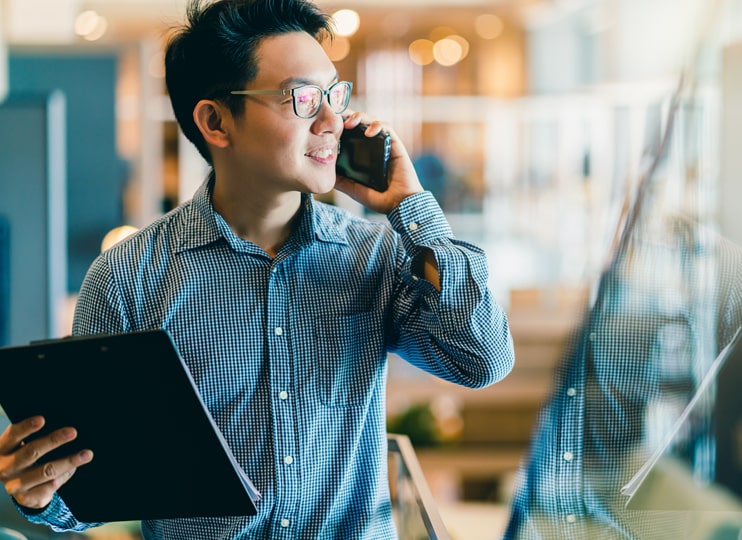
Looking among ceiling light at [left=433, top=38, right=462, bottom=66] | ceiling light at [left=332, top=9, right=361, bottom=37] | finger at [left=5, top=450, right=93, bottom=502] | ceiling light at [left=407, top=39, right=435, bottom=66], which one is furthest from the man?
ceiling light at [left=433, top=38, right=462, bottom=66]

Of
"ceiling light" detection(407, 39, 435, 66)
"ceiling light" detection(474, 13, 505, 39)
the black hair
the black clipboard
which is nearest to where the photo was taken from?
the black clipboard

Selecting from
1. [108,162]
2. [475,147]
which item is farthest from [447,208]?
[108,162]

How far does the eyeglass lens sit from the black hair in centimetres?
9

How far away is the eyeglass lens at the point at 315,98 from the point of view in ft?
4.02

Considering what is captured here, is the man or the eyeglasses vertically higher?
the eyeglasses

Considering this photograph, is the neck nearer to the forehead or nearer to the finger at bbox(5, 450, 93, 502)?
the forehead

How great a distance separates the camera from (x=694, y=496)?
62 centimetres

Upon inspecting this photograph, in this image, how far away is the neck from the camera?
4.27 ft

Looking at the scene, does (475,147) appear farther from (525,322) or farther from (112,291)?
(112,291)

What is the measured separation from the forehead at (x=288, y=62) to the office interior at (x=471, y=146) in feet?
0.51

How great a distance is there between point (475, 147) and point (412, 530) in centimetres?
753

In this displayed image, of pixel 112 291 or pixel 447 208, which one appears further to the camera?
pixel 447 208

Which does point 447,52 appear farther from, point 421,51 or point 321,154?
point 321,154

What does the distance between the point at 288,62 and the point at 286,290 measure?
34cm
